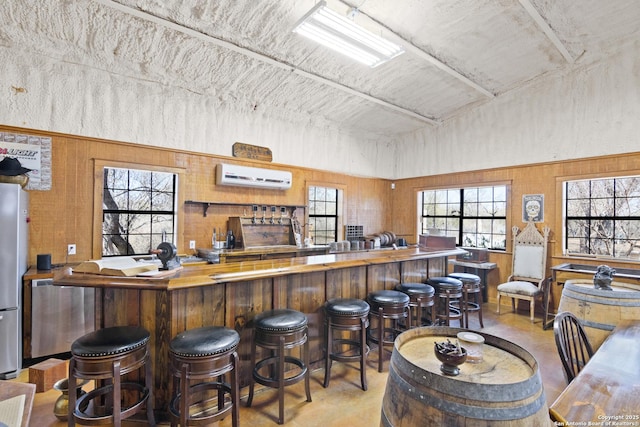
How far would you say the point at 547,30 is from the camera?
3.98m

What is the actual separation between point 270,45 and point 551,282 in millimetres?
5396

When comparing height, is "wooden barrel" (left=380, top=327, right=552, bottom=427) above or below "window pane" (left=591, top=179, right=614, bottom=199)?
below

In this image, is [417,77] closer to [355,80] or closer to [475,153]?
[355,80]

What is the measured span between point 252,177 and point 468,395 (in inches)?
181

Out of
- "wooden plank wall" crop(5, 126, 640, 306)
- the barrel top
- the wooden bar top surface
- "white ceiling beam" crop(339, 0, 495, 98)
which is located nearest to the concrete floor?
the wooden bar top surface

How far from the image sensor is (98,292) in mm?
2172

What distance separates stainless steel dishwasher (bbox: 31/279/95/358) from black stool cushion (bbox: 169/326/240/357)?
2.20 meters

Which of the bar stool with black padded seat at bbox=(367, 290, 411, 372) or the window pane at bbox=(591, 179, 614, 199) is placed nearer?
the bar stool with black padded seat at bbox=(367, 290, 411, 372)

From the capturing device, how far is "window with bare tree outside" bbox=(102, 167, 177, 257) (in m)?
4.14

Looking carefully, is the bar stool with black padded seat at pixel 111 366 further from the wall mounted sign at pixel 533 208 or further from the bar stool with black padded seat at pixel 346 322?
the wall mounted sign at pixel 533 208

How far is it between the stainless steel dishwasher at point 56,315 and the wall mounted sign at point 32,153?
47.7 inches

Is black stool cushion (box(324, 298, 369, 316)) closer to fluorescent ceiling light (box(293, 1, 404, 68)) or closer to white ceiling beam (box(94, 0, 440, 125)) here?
fluorescent ceiling light (box(293, 1, 404, 68))

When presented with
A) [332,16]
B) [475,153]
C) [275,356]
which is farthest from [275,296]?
[475,153]

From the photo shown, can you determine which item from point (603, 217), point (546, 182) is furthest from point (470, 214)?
point (603, 217)
